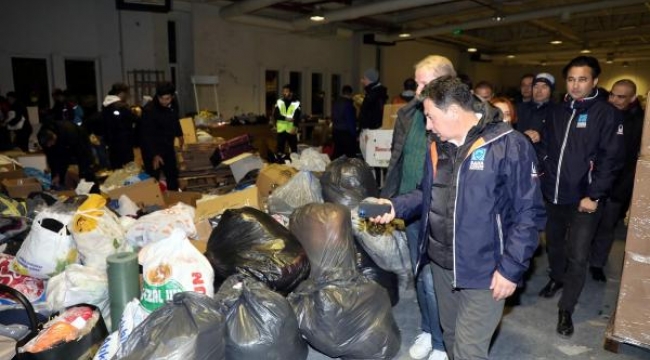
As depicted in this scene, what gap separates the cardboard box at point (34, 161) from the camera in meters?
5.35

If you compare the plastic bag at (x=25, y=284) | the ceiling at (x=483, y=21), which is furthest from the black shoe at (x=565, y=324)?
the ceiling at (x=483, y=21)

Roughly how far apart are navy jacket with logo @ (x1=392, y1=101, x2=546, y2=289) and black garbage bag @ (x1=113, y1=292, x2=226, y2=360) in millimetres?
981

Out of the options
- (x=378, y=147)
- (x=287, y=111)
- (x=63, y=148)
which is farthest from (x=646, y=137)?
(x=287, y=111)

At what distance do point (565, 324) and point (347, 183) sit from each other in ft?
5.23

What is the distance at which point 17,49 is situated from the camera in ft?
22.8

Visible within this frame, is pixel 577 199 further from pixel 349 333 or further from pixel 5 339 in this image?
pixel 5 339

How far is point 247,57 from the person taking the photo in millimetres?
9742

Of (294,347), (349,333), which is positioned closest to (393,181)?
(349,333)

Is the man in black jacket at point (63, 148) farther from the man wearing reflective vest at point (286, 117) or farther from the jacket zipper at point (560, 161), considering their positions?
the jacket zipper at point (560, 161)

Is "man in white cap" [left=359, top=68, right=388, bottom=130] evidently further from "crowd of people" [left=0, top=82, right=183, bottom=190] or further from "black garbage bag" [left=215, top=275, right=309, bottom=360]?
"black garbage bag" [left=215, top=275, right=309, bottom=360]

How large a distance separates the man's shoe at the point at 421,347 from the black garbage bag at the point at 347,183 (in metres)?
1.05

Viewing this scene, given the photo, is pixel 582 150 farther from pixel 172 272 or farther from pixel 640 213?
pixel 172 272

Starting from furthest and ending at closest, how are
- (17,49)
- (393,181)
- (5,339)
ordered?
(17,49) < (393,181) < (5,339)

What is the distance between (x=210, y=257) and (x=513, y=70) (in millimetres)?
22007
